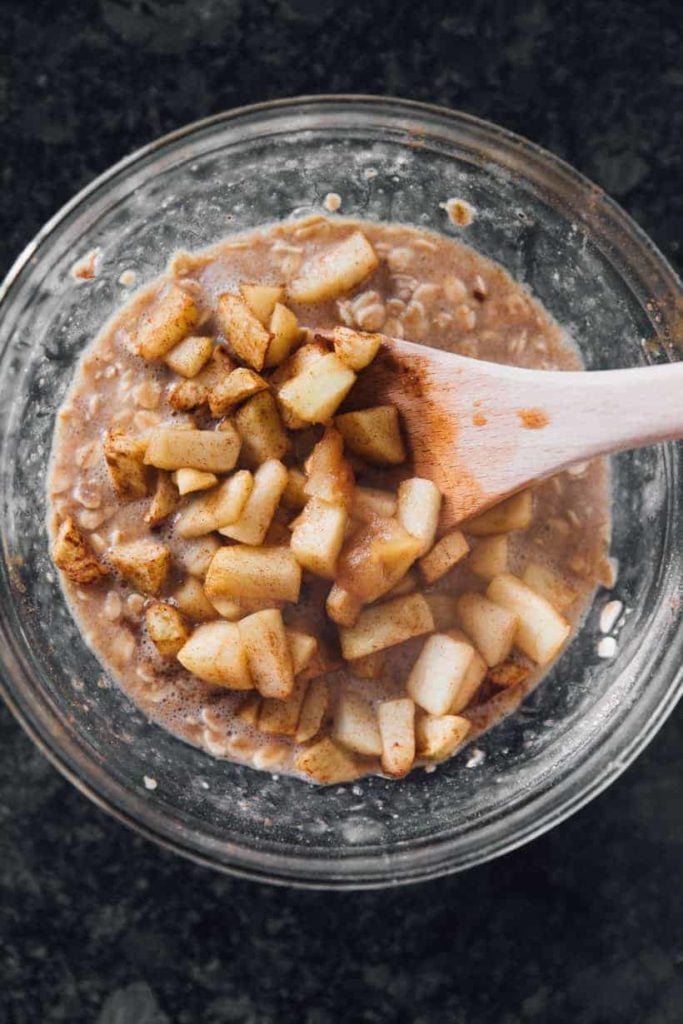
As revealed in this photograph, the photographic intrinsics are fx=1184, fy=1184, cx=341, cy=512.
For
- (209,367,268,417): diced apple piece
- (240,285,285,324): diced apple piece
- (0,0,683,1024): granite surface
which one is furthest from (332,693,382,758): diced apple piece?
(240,285,285,324): diced apple piece

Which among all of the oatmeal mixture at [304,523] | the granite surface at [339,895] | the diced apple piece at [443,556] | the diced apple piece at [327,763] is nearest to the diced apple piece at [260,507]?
the oatmeal mixture at [304,523]

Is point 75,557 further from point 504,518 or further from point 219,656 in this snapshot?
point 504,518

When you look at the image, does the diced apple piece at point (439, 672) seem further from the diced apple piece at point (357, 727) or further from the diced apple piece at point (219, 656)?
the diced apple piece at point (219, 656)

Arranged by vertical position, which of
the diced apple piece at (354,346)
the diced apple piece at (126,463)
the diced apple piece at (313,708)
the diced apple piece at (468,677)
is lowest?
the diced apple piece at (468,677)

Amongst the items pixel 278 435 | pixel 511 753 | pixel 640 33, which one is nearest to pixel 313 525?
pixel 278 435

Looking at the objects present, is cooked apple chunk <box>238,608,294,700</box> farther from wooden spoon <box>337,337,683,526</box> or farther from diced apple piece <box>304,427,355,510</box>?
wooden spoon <box>337,337,683,526</box>

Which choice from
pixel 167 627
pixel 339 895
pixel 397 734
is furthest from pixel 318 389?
pixel 339 895
